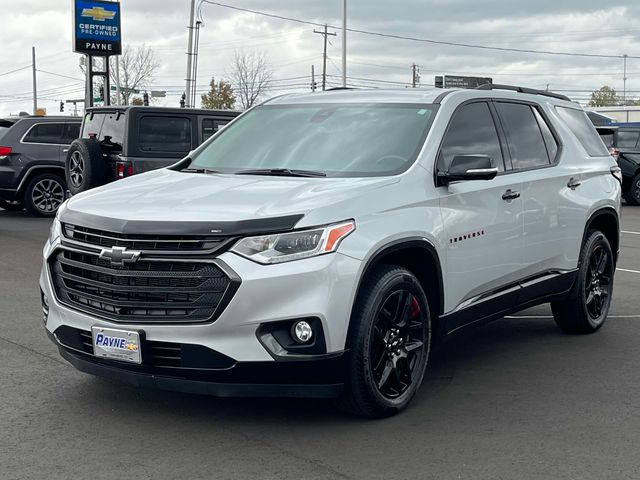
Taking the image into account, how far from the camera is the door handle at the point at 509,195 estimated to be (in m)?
5.95

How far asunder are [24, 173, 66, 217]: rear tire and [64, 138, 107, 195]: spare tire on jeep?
4.16 m

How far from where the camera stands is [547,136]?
6.85m

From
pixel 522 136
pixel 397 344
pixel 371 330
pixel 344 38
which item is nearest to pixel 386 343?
pixel 397 344

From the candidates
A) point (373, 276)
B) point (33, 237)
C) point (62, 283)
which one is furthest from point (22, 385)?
point (33, 237)

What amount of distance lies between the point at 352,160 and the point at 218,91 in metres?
76.1

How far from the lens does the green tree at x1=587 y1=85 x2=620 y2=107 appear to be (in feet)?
409

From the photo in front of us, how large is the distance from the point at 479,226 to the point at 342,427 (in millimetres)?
1606

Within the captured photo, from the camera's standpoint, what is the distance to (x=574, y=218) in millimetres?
6812

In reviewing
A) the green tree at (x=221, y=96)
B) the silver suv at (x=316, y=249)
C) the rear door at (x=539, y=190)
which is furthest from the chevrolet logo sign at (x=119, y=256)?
the green tree at (x=221, y=96)

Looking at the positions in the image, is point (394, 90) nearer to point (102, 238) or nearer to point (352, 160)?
point (352, 160)

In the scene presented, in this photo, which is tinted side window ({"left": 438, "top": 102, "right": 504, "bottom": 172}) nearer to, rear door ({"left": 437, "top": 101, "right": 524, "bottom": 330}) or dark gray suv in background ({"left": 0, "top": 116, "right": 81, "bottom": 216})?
rear door ({"left": 437, "top": 101, "right": 524, "bottom": 330})

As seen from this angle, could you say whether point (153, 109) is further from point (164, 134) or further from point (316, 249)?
point (316, 249)

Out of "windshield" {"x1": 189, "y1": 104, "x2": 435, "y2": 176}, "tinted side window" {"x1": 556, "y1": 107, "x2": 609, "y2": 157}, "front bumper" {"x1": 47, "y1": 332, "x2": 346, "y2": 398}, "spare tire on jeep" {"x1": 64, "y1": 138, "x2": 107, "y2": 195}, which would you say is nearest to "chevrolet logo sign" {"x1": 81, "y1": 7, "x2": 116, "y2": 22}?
Result: "spare tire on jeep" {"x1": 64, "y1": 138, "x2": 107, "y2": 195}

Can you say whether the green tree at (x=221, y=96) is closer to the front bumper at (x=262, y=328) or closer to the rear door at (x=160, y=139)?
the rear door at (x=160, y=139)
